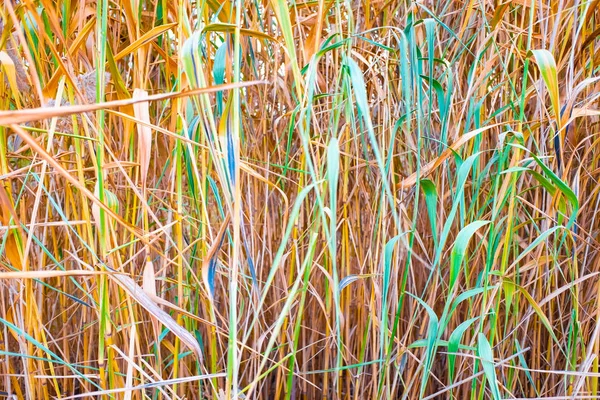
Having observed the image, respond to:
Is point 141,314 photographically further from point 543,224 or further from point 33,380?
point 543,224

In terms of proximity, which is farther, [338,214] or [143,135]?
[338,214]

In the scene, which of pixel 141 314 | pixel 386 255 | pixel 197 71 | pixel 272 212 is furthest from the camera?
pixel 272 212

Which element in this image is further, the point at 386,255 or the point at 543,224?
the point at 543,224

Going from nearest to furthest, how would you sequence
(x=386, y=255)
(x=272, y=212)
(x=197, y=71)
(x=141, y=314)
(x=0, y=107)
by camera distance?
(x=197, y=71)
(x=386, y=255)
(x=0, y=107)
(x=141, y=314)
(x=272, y=212)

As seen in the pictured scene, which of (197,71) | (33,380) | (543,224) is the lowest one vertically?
(33,380)

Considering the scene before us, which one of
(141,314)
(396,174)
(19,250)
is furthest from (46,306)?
(396,174)

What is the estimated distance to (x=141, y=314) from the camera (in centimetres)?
83

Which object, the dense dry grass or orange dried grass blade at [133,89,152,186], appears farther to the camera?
the dense dry grass

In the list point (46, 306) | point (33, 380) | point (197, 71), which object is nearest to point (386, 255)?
point (197, 71)

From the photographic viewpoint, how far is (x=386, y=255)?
1.95ft

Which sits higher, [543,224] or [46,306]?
[543,224]

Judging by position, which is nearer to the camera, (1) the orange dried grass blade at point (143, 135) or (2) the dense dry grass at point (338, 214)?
(1) the orange dried grass blade at point (143, 135)

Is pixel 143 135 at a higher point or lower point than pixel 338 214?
higher

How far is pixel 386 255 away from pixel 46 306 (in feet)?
2.16
